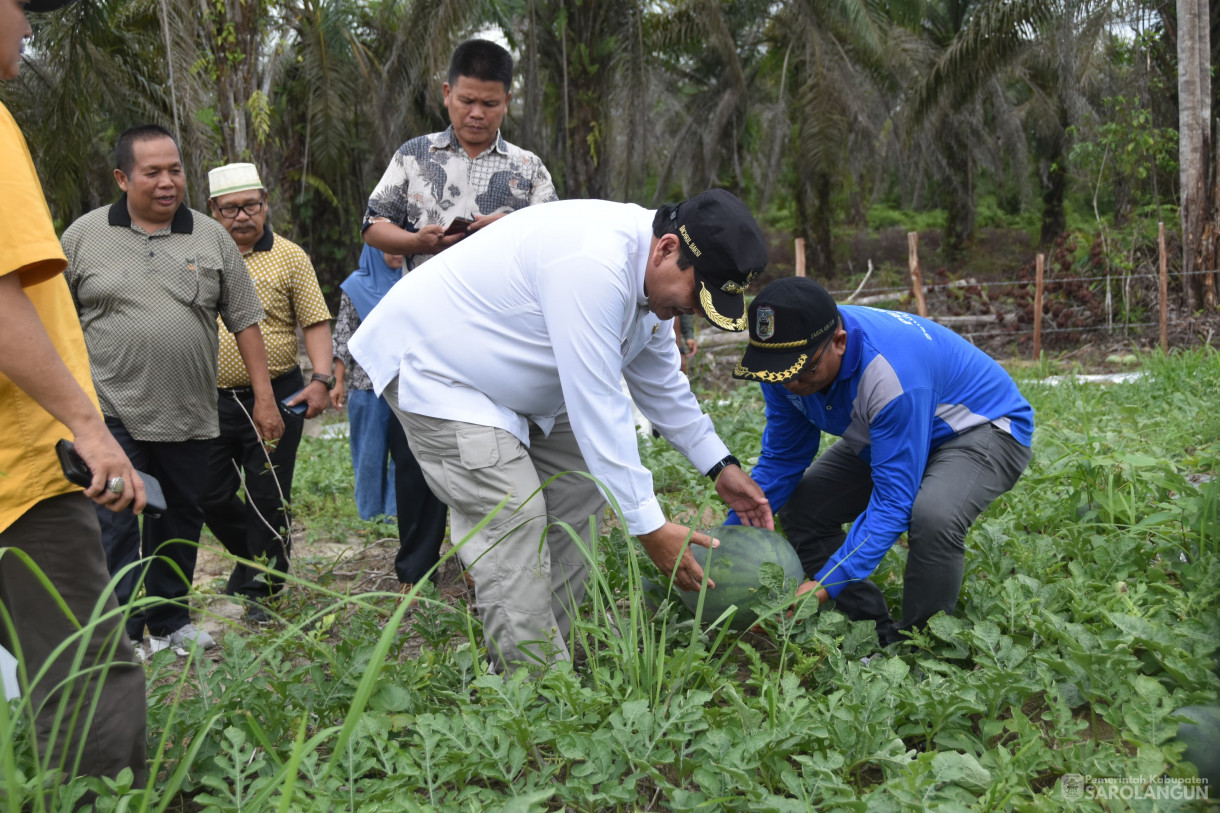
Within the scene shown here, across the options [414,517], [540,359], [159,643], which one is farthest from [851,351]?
[159,643]

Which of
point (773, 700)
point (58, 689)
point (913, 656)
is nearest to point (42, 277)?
point (58, 689)

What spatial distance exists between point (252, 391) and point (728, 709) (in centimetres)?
271

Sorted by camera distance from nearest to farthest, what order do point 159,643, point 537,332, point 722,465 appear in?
1. point 537,332
2. point 722,465
3. point 159,643

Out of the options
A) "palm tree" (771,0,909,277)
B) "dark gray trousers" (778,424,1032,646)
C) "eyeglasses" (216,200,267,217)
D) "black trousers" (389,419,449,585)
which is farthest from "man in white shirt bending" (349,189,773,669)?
"palm tree" (771,0,909,277)

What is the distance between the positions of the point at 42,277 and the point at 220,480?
228 cm

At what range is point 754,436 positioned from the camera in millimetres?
5965

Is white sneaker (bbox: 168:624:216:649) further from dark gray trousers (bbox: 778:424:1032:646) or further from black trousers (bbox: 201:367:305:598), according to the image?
dark gray trousers (bbox: 778:424:1032:646)

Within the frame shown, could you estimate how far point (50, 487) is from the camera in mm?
2125

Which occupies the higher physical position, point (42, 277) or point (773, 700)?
point (42, 277)

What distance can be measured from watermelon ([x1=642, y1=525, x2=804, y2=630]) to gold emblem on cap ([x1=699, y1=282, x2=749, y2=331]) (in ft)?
2.62

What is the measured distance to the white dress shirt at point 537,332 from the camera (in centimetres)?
265

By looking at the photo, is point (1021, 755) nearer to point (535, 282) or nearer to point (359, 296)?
point (535, 282)

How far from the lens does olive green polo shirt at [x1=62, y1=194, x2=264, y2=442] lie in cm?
359

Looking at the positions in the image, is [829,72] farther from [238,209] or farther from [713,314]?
[713,314]
